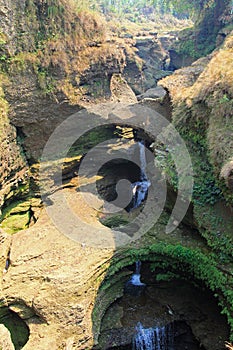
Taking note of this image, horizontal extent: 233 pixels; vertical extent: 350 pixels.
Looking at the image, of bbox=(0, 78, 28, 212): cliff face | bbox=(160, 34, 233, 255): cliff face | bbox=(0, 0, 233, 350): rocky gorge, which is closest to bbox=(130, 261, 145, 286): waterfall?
bbox=(0, 0, 233, 350): rocky gorge

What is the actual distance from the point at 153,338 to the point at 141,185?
834 centimetres

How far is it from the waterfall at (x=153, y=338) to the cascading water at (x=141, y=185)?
6.69m

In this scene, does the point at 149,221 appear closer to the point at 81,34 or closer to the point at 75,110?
the point at 75,110

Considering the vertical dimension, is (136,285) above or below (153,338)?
above

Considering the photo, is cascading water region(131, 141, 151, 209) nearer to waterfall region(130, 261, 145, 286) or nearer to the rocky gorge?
the rocky gorge

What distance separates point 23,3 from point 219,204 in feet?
39.5

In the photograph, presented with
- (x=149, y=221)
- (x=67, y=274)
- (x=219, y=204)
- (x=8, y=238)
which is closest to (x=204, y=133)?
(x=219, y=204)

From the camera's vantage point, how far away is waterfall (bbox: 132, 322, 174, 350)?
1050 centimetres

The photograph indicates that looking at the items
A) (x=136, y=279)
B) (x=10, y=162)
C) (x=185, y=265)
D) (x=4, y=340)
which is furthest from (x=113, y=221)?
(x=4, y=340)

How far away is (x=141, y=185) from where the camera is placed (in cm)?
1720

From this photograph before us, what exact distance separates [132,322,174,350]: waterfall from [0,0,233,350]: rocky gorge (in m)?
0.21

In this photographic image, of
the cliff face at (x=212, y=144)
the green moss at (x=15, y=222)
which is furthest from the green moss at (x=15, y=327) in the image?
the cliff face at (x=212, y=144)

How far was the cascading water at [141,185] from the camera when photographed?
16531mm

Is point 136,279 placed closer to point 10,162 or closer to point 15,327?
point 15,327
